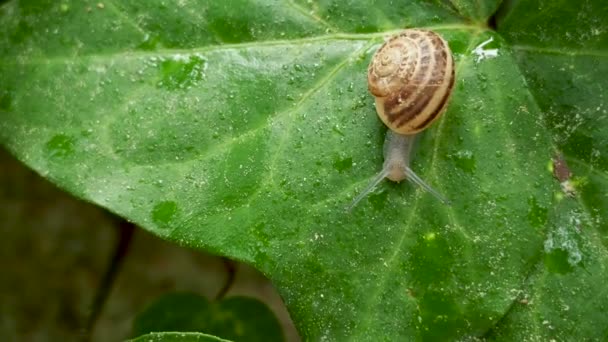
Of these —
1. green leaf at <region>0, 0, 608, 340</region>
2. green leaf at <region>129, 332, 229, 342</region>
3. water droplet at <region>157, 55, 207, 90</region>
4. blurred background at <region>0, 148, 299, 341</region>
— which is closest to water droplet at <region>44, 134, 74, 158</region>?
green leaf at <region>0, 0, 608, 340</region>

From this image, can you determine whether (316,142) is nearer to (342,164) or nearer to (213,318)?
(342,164)

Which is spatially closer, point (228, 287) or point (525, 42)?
point (525, 42)

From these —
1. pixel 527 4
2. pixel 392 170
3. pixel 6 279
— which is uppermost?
pixel 527 4

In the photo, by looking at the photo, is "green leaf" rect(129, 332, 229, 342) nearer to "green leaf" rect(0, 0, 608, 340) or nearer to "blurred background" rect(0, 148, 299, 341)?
"green leaf" rect(0, 0, 608, 340)

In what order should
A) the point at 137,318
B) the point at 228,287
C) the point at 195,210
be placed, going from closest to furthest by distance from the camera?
the point at 195,210
the point at 137,318
the point at 228,287

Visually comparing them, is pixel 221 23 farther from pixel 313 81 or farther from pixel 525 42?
pixel 525 42

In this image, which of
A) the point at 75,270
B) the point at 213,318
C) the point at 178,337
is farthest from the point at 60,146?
the point at 75,270

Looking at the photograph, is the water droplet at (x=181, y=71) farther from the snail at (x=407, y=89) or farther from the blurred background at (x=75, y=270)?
the blurred background at (x=75, y=270)

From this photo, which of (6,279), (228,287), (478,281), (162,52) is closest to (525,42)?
(478,281)
